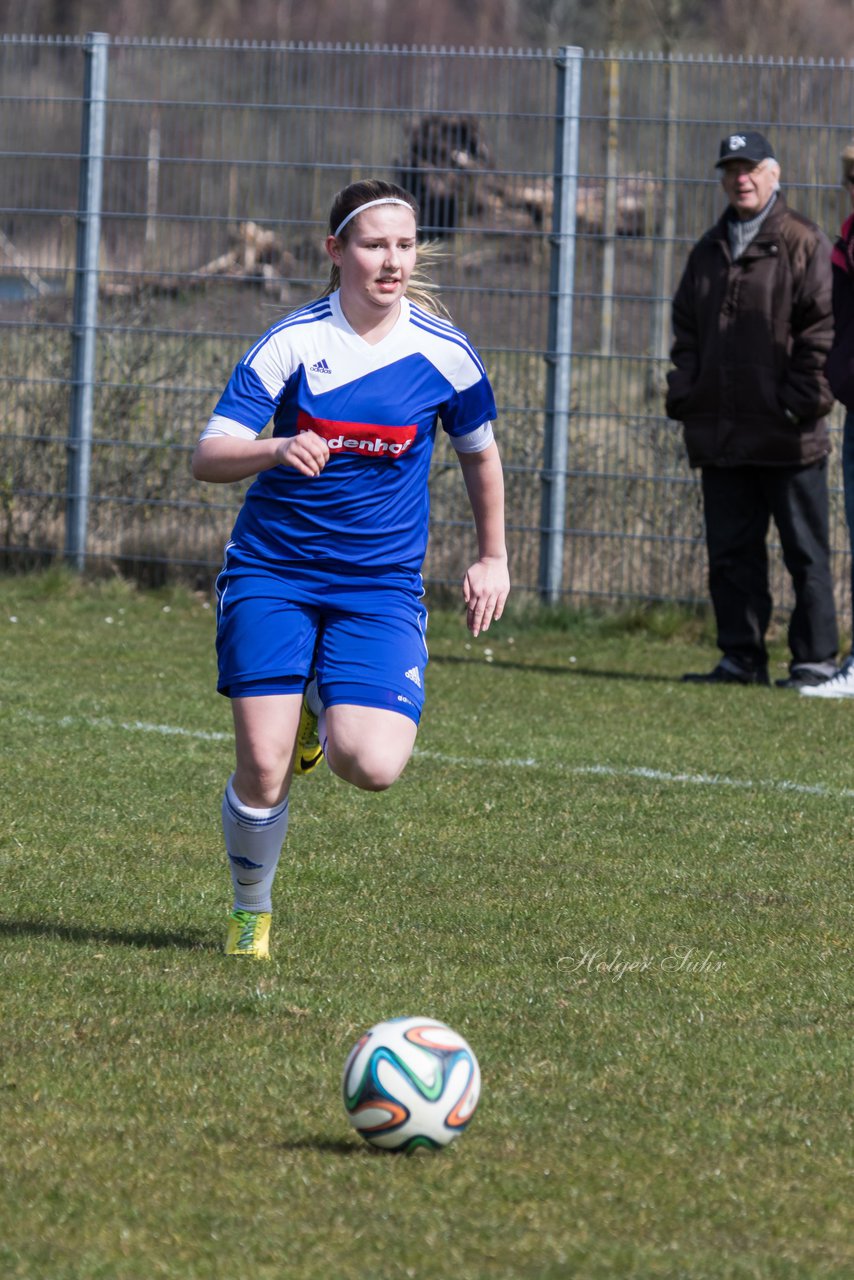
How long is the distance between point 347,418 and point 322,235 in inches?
287

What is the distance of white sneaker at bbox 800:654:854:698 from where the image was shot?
32.0 feet

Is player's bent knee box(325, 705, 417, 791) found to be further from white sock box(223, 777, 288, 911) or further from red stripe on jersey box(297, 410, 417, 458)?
red stripe on jersey box(297, 410, 417, 458)

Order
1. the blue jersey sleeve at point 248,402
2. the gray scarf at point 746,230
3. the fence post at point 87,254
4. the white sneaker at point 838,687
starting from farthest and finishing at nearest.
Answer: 1. the fence post at point 87,254
2. the gray scarf at point 746,230
3. the white sneaker at point 838,687
4. the blue jersey sleeve at point 248,402

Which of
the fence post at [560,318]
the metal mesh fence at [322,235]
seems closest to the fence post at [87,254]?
the metal mesh fence at [322,235]

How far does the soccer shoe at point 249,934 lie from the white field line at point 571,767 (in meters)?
2.77

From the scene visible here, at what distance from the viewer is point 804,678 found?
10.1m

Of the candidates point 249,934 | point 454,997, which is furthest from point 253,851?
point 454,997

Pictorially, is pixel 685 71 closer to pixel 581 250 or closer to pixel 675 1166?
pixel 581 250

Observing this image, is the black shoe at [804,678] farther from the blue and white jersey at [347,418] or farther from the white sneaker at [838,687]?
the blue and white jersey at [347,418]

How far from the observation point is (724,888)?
6027 millimetres

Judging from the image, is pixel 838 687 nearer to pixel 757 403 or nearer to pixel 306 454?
pixel 757 403

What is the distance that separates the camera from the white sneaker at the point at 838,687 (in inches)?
384

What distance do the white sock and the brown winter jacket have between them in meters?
5.38

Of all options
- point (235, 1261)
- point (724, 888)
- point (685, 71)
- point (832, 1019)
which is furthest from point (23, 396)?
point (235, 1261)
